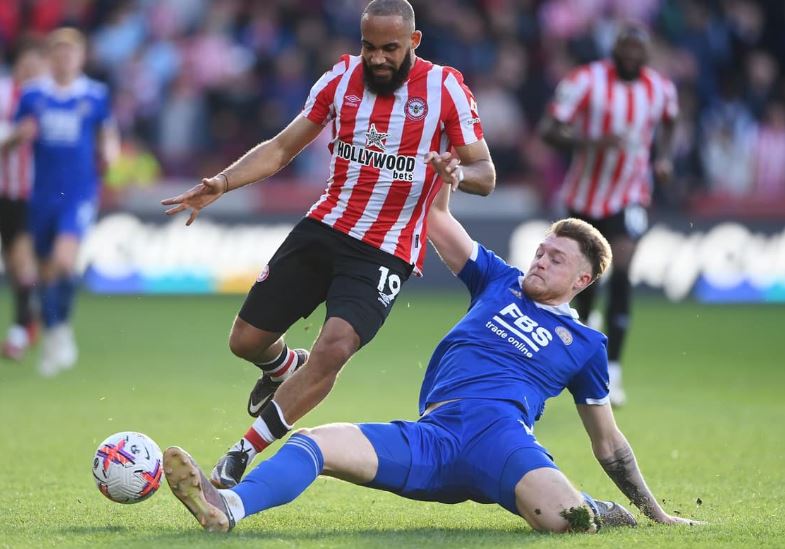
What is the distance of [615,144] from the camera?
991cm

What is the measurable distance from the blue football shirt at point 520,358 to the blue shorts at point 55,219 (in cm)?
613

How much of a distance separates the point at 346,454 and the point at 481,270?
124cm

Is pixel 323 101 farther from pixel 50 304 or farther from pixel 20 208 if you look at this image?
pixel 20 208

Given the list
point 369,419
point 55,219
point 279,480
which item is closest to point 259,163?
point 279,480

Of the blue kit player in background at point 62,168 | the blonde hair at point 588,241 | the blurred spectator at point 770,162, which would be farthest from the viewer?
the blurred spectator at point 770,162

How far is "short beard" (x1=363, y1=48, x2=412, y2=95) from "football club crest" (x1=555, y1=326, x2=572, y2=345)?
1384mm

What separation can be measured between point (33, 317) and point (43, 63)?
2256 millimetres

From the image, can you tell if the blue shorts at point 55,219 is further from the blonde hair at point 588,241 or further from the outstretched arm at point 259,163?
the blonde hair at point 588,241

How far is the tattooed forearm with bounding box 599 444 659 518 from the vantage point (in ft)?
18.1

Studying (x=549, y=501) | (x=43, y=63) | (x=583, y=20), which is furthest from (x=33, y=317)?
(x=583, y=20)

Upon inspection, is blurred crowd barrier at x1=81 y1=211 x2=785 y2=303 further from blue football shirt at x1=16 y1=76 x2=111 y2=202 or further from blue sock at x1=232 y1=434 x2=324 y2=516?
blue sock at x1=232 y1=434 x2=324 y2=516

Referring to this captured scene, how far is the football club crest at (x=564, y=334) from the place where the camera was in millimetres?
5652

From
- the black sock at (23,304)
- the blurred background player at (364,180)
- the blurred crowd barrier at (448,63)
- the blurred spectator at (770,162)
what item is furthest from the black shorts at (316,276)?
the blurred spectator at (770,162)

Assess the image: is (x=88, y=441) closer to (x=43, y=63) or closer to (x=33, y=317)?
(x=33, y=317)
